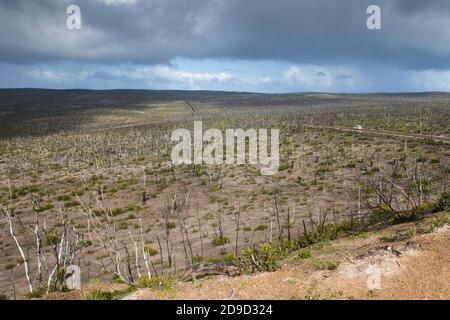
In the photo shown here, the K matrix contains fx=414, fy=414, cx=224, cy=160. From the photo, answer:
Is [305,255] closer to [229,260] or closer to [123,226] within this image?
[229,260]

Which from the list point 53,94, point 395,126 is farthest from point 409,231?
point 53,94

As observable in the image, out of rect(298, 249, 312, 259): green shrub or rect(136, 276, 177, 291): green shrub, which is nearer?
rect(136, 276, 177, 291): green shrub

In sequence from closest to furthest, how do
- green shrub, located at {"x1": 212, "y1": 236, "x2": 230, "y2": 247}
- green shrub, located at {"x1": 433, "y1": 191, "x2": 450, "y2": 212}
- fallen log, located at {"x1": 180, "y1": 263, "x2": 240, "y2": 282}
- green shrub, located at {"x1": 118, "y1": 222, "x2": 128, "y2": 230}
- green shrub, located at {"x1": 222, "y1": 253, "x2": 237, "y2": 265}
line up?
fallen log, located at {"x1": 180, "y1": 263, "x2": 240, "y2": 282} < green shrub, located at {"x1": 222, "y1": 253, "x2": 237, "y2": 265} < green shrub, located at {"x1": 433, "y1": 191, "x2": 450, "y2": 212} < green shrub, located at {"x1": 212, "y1": 236, "x2": 230, "y2": 247} < green shrub, located at {"x1": 118, "y1": 222, "x2": 128, "y2": 230}

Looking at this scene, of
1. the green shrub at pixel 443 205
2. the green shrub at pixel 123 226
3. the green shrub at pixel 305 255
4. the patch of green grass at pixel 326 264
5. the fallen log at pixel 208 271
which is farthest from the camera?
the green shrub at pixel 123 226

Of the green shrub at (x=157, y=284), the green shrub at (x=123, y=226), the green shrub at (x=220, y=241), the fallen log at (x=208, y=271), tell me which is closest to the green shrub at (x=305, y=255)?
the fallen log at (x=208, y=271)

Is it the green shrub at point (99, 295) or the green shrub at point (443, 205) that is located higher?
the green shrub at point (443, 205)

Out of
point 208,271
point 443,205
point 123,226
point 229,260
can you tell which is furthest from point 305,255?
point 123,226

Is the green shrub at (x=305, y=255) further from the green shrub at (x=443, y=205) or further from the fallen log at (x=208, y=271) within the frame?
the green shrub at (x=443, y=205)

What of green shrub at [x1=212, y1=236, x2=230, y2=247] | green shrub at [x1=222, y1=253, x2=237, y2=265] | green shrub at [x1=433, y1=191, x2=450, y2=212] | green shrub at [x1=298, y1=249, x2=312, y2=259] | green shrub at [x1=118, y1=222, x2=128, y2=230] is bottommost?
green shrub at [x1=118, y1=222, x2=128, y2=230]

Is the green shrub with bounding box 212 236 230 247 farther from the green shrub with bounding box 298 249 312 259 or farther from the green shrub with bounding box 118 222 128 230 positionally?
the green shrub with bounding box 298 249 312 259

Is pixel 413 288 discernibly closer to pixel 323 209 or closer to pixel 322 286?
pixel 322 286

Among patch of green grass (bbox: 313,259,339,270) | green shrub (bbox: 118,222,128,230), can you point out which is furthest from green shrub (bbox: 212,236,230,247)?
patch of green grass (bbox: 313,259,339,270)
